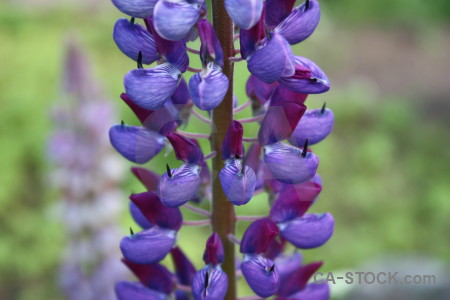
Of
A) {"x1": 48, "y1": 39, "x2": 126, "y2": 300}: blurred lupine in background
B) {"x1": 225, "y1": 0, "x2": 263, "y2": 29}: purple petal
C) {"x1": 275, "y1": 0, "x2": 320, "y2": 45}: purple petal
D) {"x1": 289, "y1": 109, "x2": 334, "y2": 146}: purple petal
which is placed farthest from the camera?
{"x1": 48, "y1": 39, "x2": 126, "y2": 300}: blurred lupine in background

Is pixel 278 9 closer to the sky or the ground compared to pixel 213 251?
closer to the sky

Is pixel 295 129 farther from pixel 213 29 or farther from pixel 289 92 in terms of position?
pixel 213 29

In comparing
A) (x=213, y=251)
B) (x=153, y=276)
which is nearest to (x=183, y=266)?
(x=153, y=276)

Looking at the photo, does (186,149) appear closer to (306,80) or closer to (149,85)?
(149,85)

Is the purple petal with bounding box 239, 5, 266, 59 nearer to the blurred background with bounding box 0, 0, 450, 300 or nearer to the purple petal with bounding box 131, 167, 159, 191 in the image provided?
the purple petal with bounding box 131, 167, 159, 191

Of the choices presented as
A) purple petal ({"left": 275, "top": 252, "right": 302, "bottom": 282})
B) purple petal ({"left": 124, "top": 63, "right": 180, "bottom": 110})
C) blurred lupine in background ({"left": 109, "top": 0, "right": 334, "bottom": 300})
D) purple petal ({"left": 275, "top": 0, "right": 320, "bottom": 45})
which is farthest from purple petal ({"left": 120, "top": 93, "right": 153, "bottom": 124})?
purple petal ({"left": 275, "top": 252, "right": 302, "bottom": 282})

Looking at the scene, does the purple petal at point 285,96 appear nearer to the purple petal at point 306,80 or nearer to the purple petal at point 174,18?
the purple petal at point 306,80
